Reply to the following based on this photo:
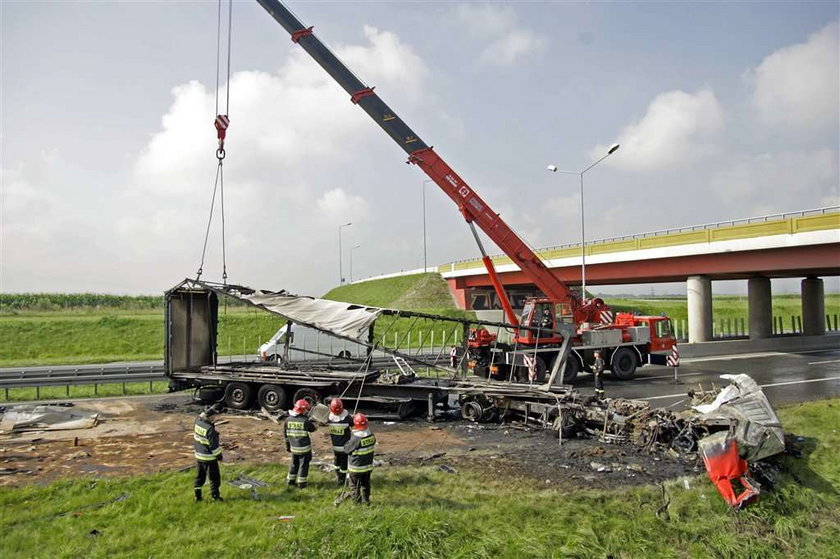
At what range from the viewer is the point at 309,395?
1295 cm

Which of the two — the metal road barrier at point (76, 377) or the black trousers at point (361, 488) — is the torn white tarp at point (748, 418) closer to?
the black trousers at point (361, 488)

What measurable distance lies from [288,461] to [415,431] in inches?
123

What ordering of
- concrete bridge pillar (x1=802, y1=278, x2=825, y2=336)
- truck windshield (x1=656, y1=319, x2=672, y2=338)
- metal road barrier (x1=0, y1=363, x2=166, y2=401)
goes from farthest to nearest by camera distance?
1. concrete bridge pillar (x1=802, y1=278, x2=825, y2=336)
2. truck windshield (x1=656, y1=319, x2=672, y2=338)
3. metal road barrier (x1=0, y1=363, x2=166, y2=401)

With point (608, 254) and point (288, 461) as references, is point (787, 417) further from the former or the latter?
point (608, 254)

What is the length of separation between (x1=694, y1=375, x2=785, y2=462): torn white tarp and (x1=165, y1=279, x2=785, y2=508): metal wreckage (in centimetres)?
2

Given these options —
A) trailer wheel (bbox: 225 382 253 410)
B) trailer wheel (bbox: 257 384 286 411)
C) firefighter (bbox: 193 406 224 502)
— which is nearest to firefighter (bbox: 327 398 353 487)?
firefighter (bbox: 193 406 224 502)

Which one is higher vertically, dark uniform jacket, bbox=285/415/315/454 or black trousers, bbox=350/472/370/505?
dark uniform jacket, bbox=285/415/315/454

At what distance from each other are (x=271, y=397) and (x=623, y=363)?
1186 cm

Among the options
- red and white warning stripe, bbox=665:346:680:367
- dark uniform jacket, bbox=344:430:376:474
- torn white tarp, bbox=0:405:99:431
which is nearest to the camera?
dark uniform jacket, bbox=344:430:376:474

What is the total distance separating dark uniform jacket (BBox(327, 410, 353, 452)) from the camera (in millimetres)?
7723

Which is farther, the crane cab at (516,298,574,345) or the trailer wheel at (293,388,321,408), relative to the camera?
the crane cab at (516,298,574,345)

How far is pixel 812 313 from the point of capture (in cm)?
3328

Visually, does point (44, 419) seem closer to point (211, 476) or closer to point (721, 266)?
point (211, 476)

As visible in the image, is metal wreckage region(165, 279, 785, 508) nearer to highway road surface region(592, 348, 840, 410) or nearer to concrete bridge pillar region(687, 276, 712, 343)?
highway road surface region(592, 348, 840, 410)
